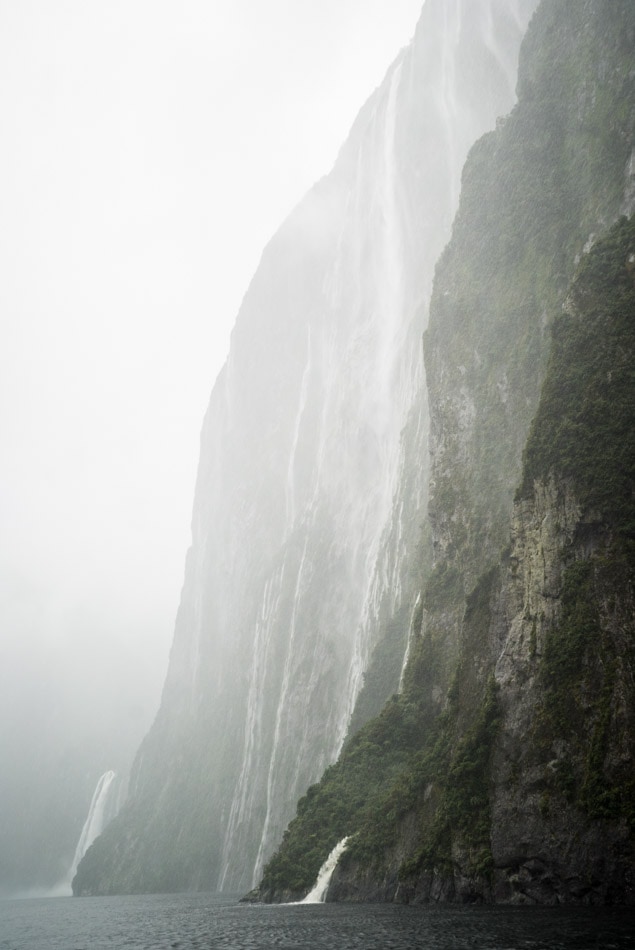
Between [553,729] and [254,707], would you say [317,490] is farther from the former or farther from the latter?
[553,729]

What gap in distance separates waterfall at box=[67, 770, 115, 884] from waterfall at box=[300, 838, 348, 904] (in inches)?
3687

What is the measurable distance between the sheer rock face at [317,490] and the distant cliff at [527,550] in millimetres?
10142

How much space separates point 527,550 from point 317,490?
148 ft

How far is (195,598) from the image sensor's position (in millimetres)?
100125

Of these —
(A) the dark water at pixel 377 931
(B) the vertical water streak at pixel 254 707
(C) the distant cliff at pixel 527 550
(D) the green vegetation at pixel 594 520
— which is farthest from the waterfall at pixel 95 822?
(D) the green vegetation at pixel 594 520

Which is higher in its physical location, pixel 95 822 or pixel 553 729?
pixel 553 729

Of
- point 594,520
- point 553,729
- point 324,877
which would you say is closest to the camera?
point 553,729

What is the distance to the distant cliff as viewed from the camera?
17.6 metres

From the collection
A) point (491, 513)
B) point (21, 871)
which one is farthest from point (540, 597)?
point (21, 871)

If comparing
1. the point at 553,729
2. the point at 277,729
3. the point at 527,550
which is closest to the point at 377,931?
the point at 553,729

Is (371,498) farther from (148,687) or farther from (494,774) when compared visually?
(148,687)

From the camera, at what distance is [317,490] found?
66438mm

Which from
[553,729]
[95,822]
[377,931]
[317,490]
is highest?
[317,490]

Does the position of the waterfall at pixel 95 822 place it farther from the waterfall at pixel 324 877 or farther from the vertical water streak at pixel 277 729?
the waterfall at pixel 324 877
